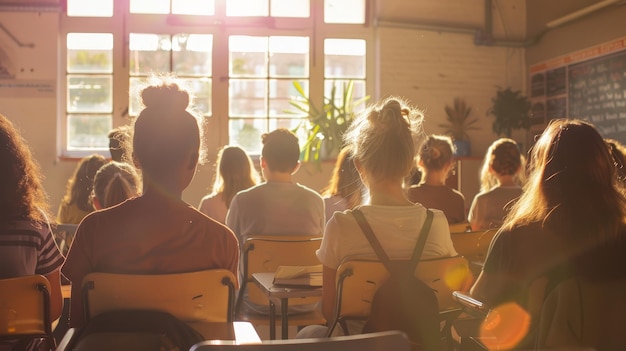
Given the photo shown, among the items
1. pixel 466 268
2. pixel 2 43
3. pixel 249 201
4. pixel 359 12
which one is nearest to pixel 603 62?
pixel 359 12

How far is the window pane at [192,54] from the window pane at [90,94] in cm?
71

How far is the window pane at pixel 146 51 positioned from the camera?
7297 mm

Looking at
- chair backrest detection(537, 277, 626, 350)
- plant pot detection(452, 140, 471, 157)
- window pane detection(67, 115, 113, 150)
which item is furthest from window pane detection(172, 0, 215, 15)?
chair backrest detection(537, 277, 626, 350)

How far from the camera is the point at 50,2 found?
23.0ft

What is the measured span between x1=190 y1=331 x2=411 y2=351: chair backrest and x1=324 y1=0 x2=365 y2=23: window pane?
6.68m

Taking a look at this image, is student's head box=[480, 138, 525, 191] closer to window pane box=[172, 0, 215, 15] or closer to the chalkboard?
the chalkboard

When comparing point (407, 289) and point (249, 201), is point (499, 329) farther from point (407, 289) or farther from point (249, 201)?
point (249, 201)

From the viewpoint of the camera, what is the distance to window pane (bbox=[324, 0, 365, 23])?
24.8ft

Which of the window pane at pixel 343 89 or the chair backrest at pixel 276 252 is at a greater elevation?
the window pane at pixel 343 89

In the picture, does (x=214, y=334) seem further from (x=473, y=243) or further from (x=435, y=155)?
(x=435, y=155)

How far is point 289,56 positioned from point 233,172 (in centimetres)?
374

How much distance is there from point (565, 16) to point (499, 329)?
5.55 metres

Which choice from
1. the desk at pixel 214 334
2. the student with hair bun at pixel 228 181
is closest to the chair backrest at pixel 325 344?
the desk at pixel 214 334

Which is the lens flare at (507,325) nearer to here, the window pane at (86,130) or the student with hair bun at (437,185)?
the student with hair bun at (437,185)
